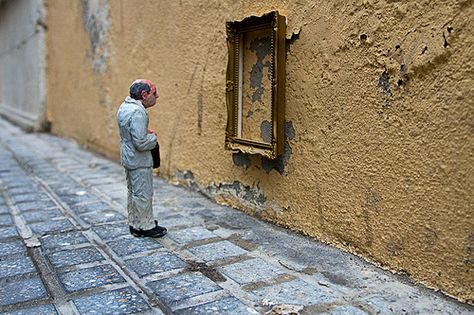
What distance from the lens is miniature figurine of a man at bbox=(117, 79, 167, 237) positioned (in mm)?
3936

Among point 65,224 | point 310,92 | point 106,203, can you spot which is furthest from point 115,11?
point 310,92

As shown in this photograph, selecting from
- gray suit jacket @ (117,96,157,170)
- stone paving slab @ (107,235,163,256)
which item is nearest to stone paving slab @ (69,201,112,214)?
stone paving slab @ (107,235,163,256)

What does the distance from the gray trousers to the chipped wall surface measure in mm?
978

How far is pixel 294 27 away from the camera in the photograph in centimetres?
397

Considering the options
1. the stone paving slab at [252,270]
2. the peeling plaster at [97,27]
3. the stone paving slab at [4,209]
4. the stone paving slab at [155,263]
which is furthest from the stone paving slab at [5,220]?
the peeling plaster at [97,27]

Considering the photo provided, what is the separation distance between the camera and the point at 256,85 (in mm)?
4387

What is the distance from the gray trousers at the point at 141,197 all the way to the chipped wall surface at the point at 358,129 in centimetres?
98

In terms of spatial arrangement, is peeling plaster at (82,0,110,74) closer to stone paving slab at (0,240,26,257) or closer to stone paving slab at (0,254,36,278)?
stone paving slab at (0,240,26,257)

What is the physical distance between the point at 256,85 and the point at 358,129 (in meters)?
1.20

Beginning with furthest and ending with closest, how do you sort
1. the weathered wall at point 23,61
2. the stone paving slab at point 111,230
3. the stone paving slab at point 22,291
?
1. the weathered wall at point 23,61
2. the stone paving slab at point 111,230
3. the stone paving slab at point 22,291

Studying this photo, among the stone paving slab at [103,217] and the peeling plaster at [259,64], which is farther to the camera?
the stone paving slab at [103,217]

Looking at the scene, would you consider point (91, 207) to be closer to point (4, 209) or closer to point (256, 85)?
point (4, 209)

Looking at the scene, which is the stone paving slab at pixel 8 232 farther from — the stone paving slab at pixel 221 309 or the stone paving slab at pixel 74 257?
the stone paving slab at pixel 221 309

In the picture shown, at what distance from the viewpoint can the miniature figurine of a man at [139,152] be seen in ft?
12.9
